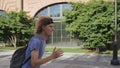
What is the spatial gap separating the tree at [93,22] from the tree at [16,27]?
5.04 metres

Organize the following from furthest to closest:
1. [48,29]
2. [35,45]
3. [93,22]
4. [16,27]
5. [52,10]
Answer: [52,10], [16,27], [93,22], [48,29], [35,45]

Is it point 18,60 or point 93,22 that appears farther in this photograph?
point 93,22

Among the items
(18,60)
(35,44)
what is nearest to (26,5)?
(18,60)

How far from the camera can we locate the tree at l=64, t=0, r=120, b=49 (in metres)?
22.5

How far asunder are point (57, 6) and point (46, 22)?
2553 centimetres

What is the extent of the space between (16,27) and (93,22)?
812cm

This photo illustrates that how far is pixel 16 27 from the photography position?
2739 centimetres

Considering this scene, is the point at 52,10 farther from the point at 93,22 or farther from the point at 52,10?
the point at 93,22

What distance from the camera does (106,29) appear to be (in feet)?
73.6

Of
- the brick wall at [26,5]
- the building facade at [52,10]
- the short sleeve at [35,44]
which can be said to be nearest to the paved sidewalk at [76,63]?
the short sleeve at [35,44]

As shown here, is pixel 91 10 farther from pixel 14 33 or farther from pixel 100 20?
pixel 14 33

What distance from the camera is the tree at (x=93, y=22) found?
22.5 metres

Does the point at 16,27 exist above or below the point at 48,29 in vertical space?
below

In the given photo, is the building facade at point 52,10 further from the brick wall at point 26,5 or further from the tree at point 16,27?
the tree at point 16,27
